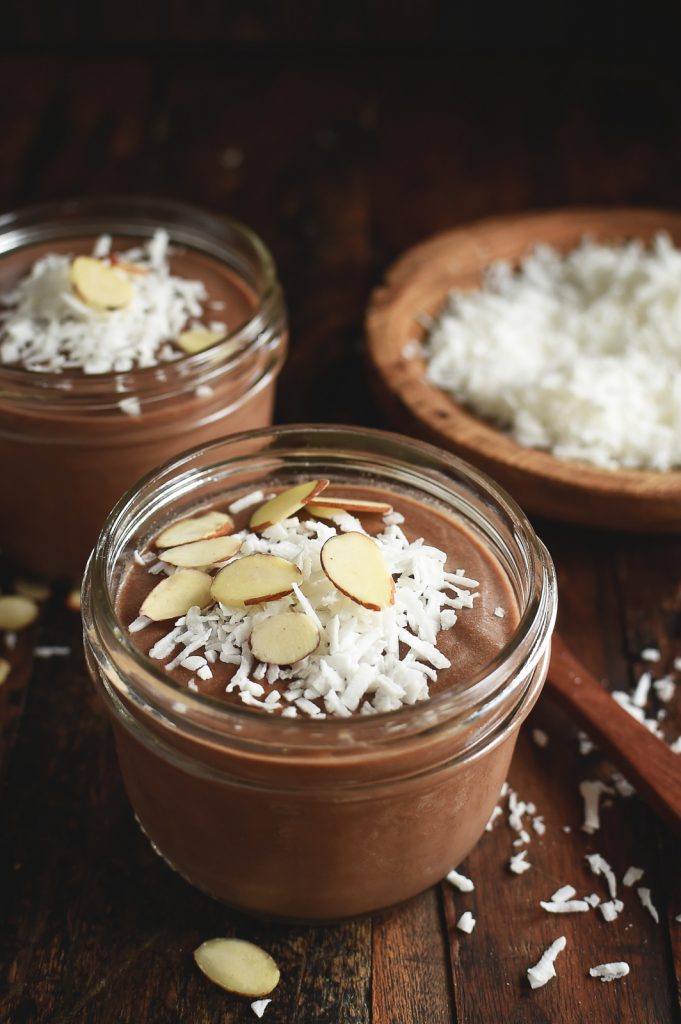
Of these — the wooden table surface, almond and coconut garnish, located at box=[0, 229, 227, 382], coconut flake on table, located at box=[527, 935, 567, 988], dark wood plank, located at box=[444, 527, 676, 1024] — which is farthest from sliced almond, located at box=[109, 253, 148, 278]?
coconut flake on table, located at box=[527, 935, 567, 988]

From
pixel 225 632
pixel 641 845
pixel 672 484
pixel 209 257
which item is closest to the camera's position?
pixel 225 632

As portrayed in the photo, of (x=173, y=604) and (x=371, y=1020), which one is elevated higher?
(x=173, y=604)

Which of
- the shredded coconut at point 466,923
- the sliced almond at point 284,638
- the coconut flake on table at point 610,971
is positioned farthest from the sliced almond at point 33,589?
the coconut flake on table at point 610,971

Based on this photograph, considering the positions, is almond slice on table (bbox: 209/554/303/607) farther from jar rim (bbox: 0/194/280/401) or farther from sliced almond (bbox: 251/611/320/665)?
jar rim (bbox: 0/194/280/401)

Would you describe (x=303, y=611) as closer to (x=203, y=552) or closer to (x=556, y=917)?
(x=203, y=552)

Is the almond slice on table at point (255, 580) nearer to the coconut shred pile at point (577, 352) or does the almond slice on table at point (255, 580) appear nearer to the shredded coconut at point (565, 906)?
the shredded coconut at point (565, 906)

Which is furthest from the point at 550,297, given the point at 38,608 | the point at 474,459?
the point at 38,608

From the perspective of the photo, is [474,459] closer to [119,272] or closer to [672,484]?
[672,484]
